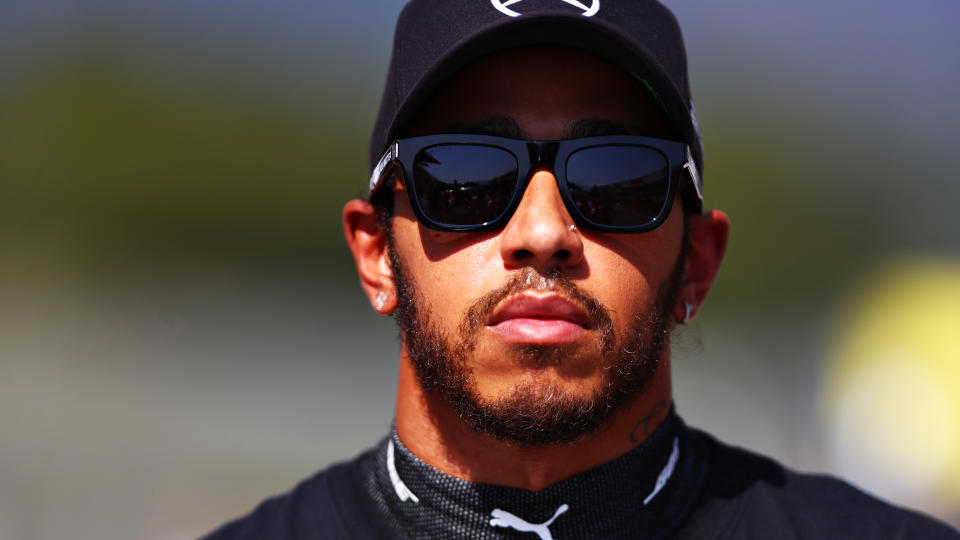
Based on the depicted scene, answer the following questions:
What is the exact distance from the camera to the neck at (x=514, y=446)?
7.26ft

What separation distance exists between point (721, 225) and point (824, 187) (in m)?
10.6

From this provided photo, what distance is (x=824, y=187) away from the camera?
12.2m

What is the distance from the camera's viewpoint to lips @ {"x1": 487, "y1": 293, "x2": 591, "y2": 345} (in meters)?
2.02

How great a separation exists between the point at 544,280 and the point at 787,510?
3.32 ft

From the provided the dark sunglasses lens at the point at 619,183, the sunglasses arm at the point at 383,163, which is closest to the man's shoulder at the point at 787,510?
the dark sunglasses lens at the point at 619,183

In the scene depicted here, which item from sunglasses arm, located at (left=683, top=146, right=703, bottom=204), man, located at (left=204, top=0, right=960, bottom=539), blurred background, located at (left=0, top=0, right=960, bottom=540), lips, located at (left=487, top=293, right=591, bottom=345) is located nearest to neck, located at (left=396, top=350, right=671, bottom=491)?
man, located at (left=204, top=0, right=960, bottom=539)

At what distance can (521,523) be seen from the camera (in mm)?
2170

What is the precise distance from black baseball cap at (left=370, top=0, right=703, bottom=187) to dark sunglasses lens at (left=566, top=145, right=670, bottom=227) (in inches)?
6.1

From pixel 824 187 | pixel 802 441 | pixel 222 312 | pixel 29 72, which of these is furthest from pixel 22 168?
pixel 824 187

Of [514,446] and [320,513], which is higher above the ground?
[514,446]

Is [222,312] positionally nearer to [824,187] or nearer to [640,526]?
[824,187]

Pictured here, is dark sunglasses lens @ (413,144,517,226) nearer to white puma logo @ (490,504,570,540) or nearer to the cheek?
the cheek

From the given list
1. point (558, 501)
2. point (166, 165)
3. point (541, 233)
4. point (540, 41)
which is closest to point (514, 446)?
point (558, 501)

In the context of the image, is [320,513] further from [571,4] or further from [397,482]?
[571,4]
